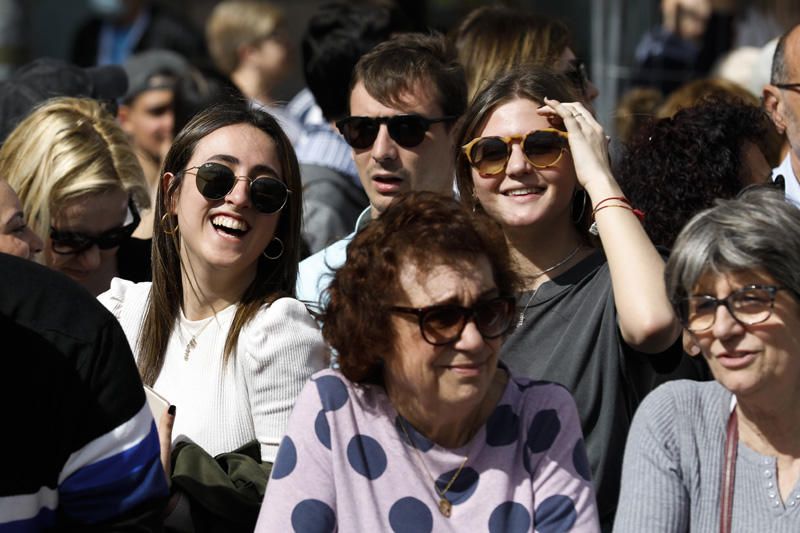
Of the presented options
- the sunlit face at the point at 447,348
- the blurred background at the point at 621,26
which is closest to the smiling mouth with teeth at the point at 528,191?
the sunlit face at the point at 447,348

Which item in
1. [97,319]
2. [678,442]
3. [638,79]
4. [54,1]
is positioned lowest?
[54,1]

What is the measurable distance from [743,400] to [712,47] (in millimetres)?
6745

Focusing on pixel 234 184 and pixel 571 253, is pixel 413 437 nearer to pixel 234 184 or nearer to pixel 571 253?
pixel 571 253

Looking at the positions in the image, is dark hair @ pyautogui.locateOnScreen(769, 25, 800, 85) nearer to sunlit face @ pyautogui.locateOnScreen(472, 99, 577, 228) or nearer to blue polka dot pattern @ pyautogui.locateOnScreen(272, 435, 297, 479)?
sunlit face @ pyautogui.locateOnScreen(472, 99, 577, 228)

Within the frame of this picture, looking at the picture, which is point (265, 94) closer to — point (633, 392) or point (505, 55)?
point (505, 55)

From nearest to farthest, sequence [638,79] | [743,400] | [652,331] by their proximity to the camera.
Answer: [743,400], [652,331], [638,79]

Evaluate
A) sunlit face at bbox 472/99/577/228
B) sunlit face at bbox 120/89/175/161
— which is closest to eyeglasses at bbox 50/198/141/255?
sunlit face at bbox 472/99/577/228

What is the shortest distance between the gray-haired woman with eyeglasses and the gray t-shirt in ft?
1.23

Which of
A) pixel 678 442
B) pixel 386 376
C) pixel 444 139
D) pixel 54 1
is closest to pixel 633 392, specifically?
pixel 678 442

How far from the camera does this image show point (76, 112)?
15.9 feet

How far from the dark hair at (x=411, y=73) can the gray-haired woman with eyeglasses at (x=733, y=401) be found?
5.29ft

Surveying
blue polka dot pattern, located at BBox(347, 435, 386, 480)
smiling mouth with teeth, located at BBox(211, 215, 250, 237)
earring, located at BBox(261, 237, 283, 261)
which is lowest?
blue polka dot pattern, located at BBox(347, 435, 386, 480)

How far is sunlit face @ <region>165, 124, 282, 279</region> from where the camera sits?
12.5 ft

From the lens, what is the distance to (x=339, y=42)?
5.91 m
